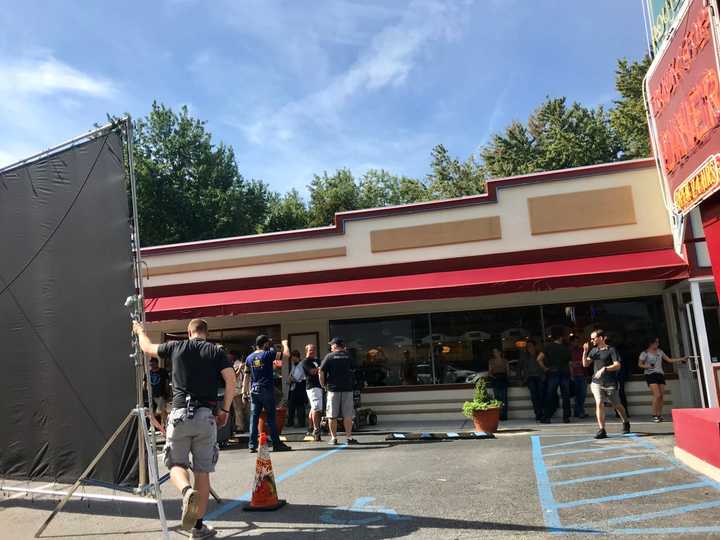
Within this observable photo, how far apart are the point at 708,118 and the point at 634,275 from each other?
481cm

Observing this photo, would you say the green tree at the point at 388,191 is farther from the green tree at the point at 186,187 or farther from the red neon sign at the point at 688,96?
the red neon sign at the point at 688,96

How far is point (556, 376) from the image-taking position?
12.0 m

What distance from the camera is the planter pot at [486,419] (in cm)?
1060

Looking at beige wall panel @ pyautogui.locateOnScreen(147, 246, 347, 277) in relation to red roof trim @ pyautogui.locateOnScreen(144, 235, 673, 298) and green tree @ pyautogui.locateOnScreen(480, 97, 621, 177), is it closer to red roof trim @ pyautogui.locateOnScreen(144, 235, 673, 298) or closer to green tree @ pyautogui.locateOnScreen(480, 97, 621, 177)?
red roof trim @ pyautogui.locateOnScreen(144, 235, 673, 298)

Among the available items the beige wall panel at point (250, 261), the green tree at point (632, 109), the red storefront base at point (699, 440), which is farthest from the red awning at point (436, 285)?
the green tree at point (632, 109)

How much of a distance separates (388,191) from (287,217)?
10007 millimetres

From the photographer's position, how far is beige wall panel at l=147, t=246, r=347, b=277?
47.5 ft

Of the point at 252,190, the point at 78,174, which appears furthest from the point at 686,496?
the point at 252,190

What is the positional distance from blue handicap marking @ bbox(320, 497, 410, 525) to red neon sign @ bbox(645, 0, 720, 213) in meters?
5.45

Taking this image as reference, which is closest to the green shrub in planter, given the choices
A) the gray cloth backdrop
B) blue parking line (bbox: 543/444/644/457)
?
blue parking line (bbox: 543/444/644/457)

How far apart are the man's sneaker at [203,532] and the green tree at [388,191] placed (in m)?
37.4

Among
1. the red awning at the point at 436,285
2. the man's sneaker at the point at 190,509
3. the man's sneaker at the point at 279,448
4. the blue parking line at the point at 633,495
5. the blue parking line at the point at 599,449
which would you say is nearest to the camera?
the man's sneaker at the point at 190,509

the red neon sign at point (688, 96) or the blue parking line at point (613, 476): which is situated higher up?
the red neon sign at point (688, 96)

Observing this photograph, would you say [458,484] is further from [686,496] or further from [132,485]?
[132,485]
